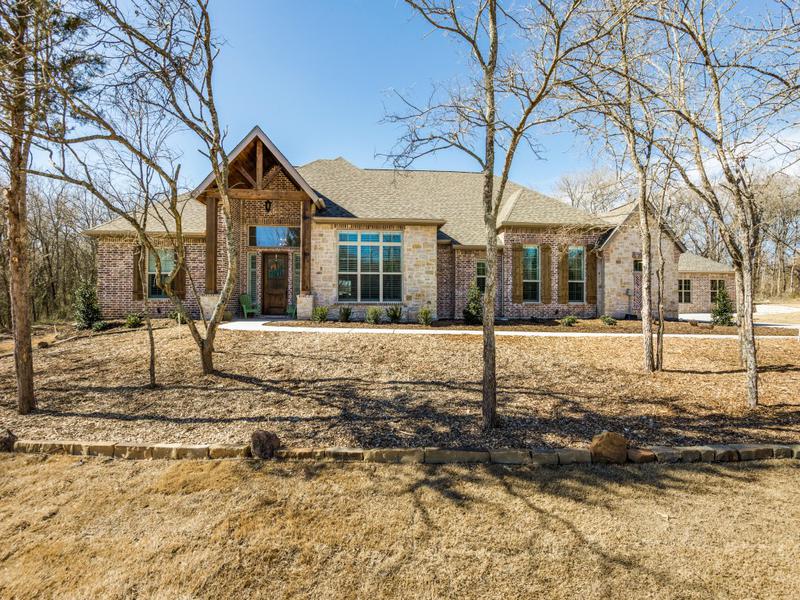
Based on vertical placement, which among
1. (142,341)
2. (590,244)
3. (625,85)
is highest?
(625,85)

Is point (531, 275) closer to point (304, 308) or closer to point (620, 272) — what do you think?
point (620, 272)

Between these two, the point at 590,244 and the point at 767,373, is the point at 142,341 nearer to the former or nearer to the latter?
the point at 767,373

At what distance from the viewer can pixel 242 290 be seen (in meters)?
13.3

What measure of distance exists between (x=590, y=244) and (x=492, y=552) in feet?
46.4

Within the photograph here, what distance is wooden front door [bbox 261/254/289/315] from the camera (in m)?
13.5

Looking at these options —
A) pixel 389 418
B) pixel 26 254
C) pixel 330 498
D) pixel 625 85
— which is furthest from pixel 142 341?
pixel 625 85

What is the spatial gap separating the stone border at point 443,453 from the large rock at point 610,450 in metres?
0.05

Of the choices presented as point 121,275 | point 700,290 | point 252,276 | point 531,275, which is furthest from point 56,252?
point 700,290

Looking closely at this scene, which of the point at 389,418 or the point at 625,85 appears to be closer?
the point at 389,418

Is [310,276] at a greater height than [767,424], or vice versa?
[310,276]

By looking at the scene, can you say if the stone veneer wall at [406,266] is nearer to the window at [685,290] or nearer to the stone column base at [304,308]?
the stone column base at [304,308]

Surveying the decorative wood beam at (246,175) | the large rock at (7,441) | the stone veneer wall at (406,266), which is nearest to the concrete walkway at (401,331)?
the stone veneer wall at (406,266)

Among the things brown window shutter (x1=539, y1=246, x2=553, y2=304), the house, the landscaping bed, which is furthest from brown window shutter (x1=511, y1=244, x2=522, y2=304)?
the landscaping bed

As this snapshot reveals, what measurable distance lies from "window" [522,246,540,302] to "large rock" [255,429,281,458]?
477 inches
